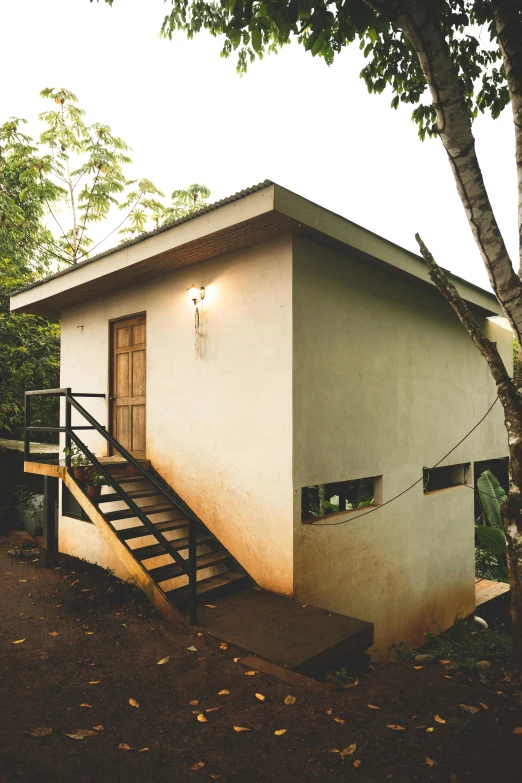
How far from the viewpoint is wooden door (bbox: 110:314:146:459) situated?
7894 mm

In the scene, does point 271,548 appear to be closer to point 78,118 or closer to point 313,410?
point 313,410

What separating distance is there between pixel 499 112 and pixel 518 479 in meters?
4.25

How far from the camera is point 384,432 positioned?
735 centimetres

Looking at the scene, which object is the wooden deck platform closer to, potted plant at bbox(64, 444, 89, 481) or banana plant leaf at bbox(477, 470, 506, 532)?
potted plant at bbox(64, 444, 89, 481)

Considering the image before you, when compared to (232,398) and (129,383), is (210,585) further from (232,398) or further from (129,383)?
(129,383)

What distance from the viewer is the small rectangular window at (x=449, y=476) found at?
9.66 metres

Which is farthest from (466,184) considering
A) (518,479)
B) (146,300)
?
(146,300)

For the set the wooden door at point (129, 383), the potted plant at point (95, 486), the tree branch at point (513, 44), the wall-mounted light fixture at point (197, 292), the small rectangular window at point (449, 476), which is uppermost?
the tree branch at point (513, 44)

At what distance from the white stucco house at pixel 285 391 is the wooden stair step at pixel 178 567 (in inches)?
2.3

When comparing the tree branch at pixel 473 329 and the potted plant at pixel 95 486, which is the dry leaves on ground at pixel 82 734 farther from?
the tree branch at pixel 473 329

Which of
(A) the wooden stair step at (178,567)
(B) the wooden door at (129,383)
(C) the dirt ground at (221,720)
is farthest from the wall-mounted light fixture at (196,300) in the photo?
(C) the dirt ground at (221,720)

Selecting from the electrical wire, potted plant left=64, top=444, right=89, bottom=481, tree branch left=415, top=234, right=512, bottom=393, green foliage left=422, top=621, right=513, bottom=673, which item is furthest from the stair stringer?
tree branch left=415, top=234, right=512, bottom=393

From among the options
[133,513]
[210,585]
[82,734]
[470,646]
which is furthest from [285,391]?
[470,646]

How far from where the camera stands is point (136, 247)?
21.9ft
